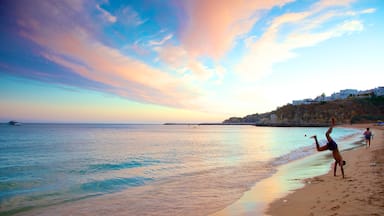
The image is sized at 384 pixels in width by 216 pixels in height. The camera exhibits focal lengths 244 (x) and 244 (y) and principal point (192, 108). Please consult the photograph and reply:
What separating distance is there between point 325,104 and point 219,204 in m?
204

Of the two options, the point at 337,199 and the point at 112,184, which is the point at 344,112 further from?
the point at 112,184

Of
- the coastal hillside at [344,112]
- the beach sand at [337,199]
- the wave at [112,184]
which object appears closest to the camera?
the beach sand at [337,199]

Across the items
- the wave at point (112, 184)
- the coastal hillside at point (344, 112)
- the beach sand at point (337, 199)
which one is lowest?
the wave at point (112, 184)

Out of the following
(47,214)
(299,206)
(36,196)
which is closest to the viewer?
(299,206)

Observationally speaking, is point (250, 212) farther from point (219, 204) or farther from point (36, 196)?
point (36, 196)

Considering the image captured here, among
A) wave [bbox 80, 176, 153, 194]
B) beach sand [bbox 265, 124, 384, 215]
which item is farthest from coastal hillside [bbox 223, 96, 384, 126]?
wave [bbox 80, 176, 153, 194]

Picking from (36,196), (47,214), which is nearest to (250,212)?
(47,214)

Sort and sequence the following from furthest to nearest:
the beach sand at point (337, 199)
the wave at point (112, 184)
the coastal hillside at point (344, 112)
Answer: the coastal hillside at point (344, 112)
the wave at point (112, 184)
the beach sand at point (337, 199)

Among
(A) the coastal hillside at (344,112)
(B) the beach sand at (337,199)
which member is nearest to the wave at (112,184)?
(B) the beach sand at (337,199)

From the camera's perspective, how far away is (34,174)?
51.4ft

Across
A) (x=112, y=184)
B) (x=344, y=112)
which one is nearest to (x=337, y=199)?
(x=112, y=184)

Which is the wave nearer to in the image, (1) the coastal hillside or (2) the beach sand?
(2) the beach sand

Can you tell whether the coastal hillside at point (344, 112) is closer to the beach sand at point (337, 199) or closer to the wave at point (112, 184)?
the beach sand at point (337, 199)

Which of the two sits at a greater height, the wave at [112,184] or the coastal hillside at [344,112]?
the coastal hillside at [344,112]
